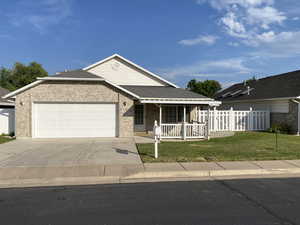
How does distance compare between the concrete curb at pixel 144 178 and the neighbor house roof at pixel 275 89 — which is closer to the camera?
the concrete curb at pixel 144 178

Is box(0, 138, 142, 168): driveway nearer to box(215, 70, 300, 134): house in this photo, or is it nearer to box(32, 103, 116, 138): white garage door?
box(32, 103, 116, 138): white garage door

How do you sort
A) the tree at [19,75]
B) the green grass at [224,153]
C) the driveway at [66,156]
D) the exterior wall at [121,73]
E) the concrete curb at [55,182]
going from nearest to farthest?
the concrete curb at [55,182]
the driveway at [66,156]
the green grass at [224,153]
the exterior wall at [121,73]
the tree at [19,75]

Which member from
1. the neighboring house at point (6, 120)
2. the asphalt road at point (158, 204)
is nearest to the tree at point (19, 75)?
the neighboring house at point (6, 120)

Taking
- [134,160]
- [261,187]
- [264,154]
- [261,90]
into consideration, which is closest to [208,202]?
[261,187]

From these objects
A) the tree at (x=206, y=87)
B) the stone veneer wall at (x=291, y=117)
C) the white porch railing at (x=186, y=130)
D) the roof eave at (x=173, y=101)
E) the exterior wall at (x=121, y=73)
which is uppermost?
the tree at (x=206, y=87)

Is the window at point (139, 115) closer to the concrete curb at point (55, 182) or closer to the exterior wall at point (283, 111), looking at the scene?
the exterior wall at point (283, 111)

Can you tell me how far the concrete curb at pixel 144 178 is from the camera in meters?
6.43

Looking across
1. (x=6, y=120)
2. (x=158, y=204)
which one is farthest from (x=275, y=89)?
(x=6, y=120)

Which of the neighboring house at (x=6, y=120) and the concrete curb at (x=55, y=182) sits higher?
the neighboring house at (x=6, y=120)

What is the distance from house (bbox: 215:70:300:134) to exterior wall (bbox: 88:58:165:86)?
966 cm

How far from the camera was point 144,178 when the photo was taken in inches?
273

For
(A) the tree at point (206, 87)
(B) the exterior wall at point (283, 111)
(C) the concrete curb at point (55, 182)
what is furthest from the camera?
(A) the tree at point (206, 87)

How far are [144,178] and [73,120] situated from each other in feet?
31.1

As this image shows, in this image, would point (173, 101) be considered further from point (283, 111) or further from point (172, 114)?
point (283, 111)
